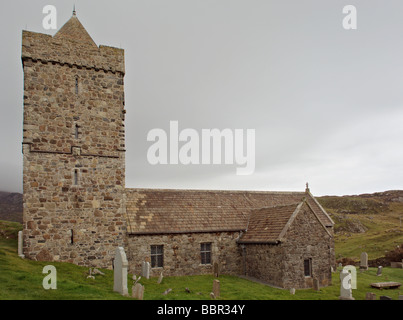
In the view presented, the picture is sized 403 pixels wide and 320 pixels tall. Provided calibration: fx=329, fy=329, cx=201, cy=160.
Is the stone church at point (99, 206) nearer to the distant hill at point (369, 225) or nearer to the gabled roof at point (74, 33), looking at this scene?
the gabled roof at point (74, 33)

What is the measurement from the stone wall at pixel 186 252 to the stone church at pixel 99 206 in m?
0.07

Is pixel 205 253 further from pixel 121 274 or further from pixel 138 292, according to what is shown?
pixel 138 292

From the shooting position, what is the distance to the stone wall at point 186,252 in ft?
75.3

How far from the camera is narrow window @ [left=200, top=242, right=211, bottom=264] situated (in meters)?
24.9

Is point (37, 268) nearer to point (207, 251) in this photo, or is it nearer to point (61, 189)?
point (61, 189)

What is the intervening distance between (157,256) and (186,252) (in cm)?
216

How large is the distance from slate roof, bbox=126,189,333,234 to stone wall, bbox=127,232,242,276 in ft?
1.69

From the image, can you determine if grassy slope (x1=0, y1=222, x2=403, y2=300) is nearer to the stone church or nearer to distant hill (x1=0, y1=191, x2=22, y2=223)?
the stone church

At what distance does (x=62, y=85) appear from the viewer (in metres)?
21.9

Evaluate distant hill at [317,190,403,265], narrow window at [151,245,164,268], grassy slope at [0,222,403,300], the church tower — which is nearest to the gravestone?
grassy slope at [0,222,403,300]

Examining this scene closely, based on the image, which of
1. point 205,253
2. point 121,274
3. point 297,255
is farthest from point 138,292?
point 297,255
